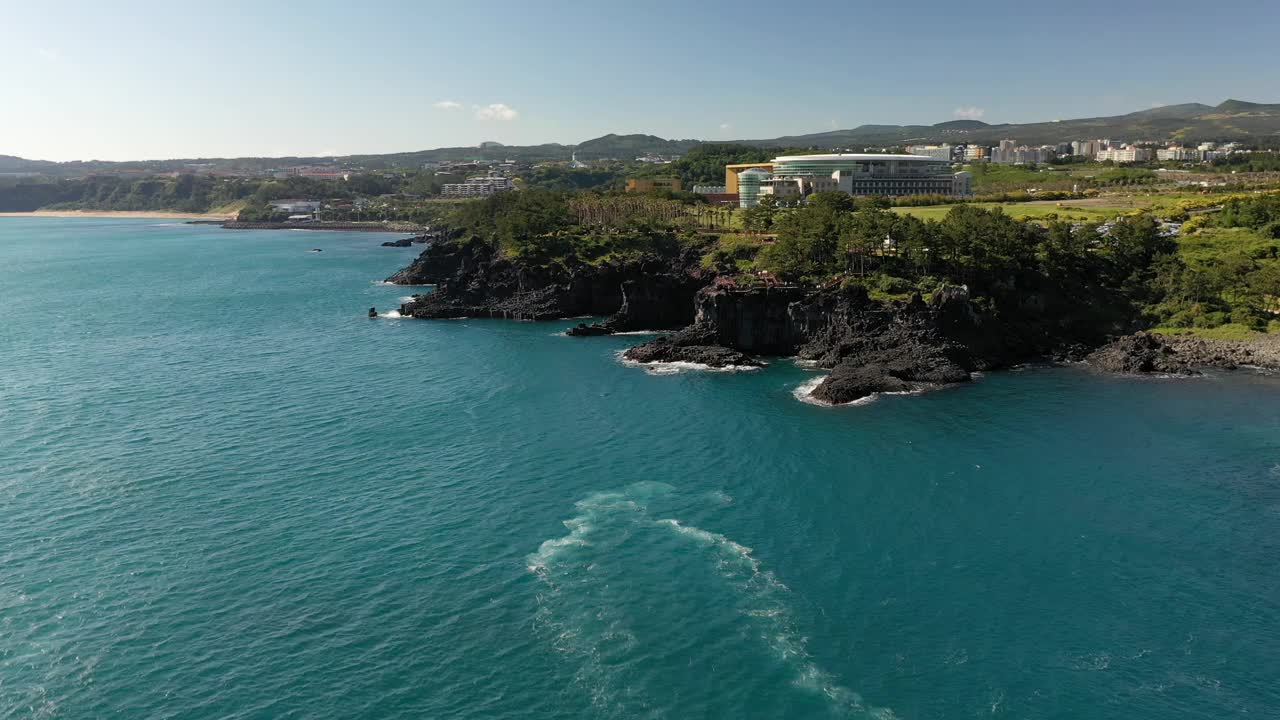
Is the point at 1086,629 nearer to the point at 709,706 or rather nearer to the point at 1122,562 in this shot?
the point at 1122,562

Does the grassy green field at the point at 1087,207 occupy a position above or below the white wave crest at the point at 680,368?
above

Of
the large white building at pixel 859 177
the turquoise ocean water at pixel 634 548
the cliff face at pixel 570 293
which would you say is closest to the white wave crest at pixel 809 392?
the turquoise ocean water at pixel 634 548

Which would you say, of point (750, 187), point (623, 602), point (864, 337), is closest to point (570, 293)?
point (864, 337)

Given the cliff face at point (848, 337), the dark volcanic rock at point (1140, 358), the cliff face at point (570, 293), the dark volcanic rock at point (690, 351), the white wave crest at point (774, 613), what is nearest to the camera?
the white wave crest at point (774, 613)

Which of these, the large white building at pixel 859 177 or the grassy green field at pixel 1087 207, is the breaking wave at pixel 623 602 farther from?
Answer: the large white building at pixel 859 177

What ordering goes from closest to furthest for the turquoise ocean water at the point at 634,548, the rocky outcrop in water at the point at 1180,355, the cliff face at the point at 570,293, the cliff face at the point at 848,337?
the turquoise ocean water at the point at 634,548 < the cliff face at the point at 848,337 < the rocky outcrop in water at the point at 1180,355 < the cliff face at the point at 570,293

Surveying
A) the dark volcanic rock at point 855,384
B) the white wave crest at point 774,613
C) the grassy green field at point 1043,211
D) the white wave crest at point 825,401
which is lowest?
the white wave crest at point 774,613

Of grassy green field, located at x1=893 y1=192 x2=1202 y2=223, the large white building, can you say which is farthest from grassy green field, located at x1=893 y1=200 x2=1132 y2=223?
Answer: the large white building
